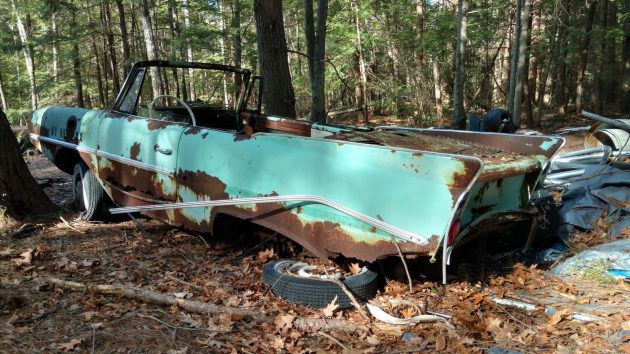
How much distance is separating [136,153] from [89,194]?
1.10 m

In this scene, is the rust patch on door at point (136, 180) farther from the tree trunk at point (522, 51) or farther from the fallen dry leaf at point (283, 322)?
the tree trunk at point (522, 51)

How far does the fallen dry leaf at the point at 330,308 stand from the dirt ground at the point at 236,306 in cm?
1

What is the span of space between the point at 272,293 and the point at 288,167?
86cm

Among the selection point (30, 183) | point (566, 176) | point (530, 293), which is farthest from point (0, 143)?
point (566, 176)

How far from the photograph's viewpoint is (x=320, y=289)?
9.62ft

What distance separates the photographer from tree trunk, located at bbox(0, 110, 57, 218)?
15.0ft

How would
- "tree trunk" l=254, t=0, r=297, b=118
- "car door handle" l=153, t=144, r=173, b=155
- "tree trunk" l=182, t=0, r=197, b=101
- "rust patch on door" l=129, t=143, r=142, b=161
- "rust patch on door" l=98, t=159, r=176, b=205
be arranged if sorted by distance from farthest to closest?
"tree trunk" l=182, t=0, r=197, b=101 < "tree trunk" l=254, t=0, r=297, b=118 < "rust patch on door" l=129, t=143, r=142, b=161 < "rust patch on door" l=98, t=159, r=176, b=205 < "car door handle" l=153, t=144, r=173, b=155

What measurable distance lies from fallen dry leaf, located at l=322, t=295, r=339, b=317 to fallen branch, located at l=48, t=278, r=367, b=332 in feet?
0.17

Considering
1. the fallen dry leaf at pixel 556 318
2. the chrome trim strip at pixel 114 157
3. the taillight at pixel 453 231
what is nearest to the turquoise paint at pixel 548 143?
the fallen dry leaf at pixel 556 318

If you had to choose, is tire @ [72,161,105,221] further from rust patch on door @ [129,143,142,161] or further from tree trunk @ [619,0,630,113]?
tree trunk @ [619,0,630,113]

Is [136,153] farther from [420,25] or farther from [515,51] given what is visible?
[420,25]

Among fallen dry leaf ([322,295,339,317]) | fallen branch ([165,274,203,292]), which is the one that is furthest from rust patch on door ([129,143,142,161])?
fallen dry leaf ([322,295,339,317])

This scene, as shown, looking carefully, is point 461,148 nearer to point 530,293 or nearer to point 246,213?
point 530,293

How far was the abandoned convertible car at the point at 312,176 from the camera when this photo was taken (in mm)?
2621
